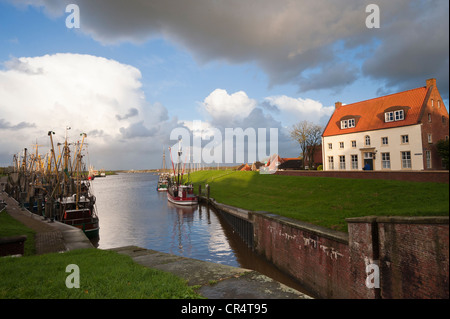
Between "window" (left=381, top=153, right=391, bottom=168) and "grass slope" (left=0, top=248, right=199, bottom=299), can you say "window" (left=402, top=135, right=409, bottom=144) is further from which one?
"grass slope" (left=0, top=248, right=199, bottom=299)

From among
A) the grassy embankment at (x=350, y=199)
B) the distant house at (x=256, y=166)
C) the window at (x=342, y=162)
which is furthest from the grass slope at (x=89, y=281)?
the distant house at (x=256, y=166)

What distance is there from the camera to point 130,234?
3038 centimetres

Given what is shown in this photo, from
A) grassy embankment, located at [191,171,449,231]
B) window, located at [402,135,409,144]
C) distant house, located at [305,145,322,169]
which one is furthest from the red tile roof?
distant house, located at [305,145,322,169]

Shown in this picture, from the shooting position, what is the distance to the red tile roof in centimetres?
3350

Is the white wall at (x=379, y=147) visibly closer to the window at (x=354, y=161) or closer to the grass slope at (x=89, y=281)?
the window at (x=354, y=161)

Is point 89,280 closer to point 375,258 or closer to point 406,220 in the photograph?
point 375,258

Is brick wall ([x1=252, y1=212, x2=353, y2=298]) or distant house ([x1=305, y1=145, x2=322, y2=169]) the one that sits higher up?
distant house ([x1=305, y1=145, x2=322, y2=169])

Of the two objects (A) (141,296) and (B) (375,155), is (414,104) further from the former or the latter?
(A) (141,296)

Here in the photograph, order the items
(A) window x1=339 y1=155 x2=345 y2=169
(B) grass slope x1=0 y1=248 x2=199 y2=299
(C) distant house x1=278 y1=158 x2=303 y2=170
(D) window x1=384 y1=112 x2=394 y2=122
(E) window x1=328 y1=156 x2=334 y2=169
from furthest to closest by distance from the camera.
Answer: (C) distant house x1=278 y1=158 x2=303 y2=170
(E) window x1=328 y1=156 x2=334 y2=169
(A) window x1=339 y1=155 x2=345 y2=169
(D) window x1=384 y1=112 x2=394 y2=122
(B) grass slope x1=0 y1=248 x2=199 y2=299

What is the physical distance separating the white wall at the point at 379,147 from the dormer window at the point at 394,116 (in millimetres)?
1522

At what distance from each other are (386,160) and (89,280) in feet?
124

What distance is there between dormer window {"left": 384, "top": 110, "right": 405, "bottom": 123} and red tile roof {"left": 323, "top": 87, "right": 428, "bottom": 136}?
1.38 feet
